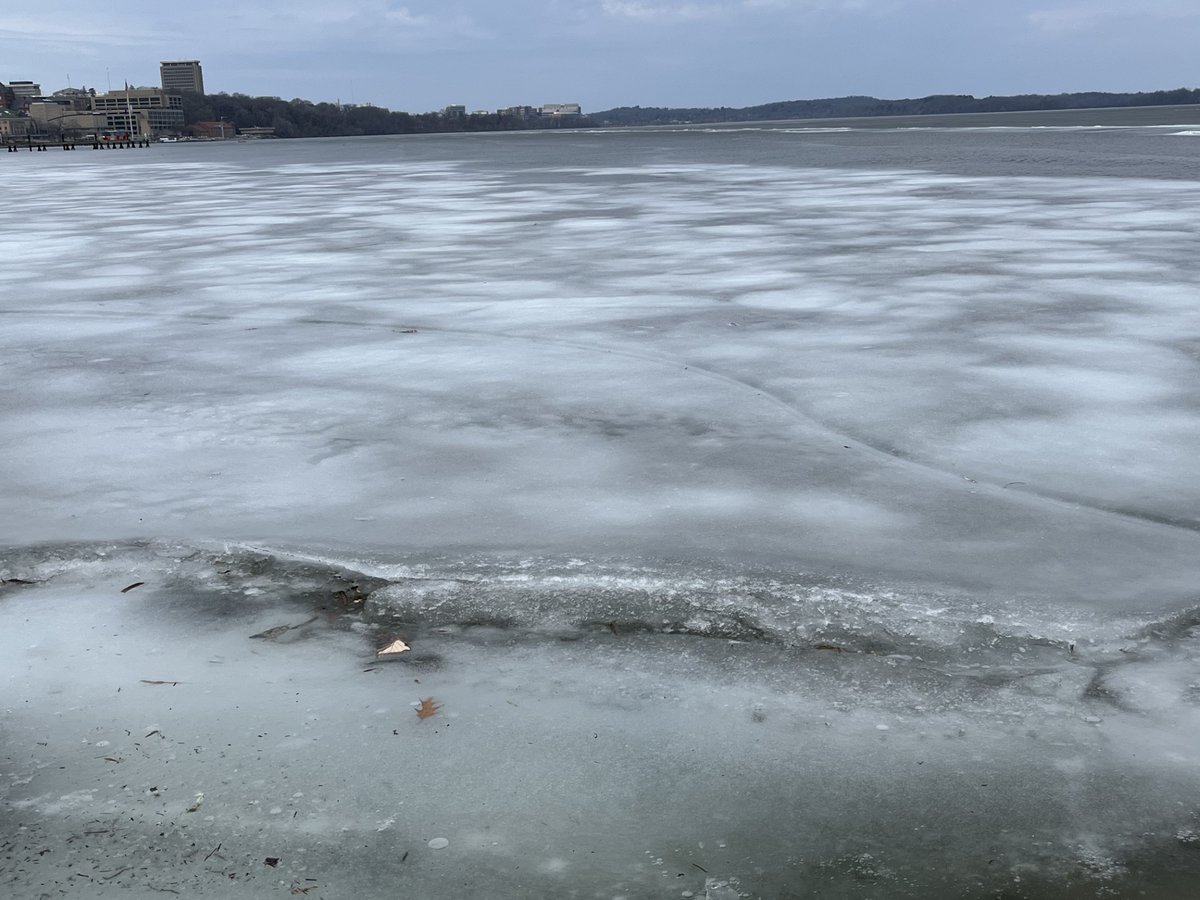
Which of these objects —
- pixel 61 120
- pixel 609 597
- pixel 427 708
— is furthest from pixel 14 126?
pixel 427 708

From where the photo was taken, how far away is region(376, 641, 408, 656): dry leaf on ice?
2.91 meters

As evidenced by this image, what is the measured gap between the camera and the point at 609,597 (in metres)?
3.22

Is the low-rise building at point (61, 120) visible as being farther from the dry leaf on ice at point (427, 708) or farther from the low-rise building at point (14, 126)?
the dry leaf on ice at point (427, 708)

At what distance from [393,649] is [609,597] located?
2.03 feet

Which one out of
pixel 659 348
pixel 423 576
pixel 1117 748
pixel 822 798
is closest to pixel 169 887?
pixel 822 798

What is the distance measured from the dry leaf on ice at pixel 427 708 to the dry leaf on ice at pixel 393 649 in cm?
27

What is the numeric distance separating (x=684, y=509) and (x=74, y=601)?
6.09 ft

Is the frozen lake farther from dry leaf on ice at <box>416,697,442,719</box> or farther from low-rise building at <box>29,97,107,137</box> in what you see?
low-rise building at <box>29,97,107,137</box>

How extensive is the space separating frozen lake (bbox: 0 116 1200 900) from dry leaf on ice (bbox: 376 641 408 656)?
0.06m

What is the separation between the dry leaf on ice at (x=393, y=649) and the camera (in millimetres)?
2910

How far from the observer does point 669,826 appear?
2.18m

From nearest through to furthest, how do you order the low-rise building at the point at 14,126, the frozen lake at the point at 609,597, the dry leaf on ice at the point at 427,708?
the frozen lake at the point at 609,597
the dry leaf on ice at the point at 427,708
the low-rise building at the point at 14,126

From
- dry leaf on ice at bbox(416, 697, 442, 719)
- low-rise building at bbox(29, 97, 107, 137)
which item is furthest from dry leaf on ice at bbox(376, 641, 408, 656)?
low-rise building at bbox(29, 97, 107, 137)

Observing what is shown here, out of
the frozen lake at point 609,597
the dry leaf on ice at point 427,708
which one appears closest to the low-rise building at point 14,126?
the frozen lake at point 609,597
